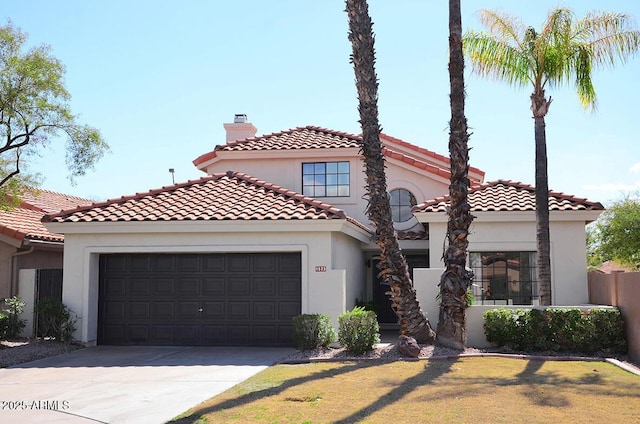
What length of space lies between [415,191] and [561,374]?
11344 millimetres

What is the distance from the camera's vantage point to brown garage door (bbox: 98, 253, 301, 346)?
1566 cm

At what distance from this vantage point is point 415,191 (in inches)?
860

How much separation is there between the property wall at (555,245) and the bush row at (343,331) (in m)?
4.54

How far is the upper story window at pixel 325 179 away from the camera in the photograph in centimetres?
2188

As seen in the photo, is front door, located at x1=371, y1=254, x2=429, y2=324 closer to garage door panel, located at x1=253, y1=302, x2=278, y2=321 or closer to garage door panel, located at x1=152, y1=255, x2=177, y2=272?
garage door panel, located at x1=253, y1=302, x2=278, y2=321

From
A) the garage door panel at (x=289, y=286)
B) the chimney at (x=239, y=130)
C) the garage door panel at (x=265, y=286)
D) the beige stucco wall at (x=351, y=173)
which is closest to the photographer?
the garage door panel at (x=289, y=286)

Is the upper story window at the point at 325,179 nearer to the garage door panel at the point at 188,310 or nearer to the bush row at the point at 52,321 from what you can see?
the garage door panel at the point at 188,310

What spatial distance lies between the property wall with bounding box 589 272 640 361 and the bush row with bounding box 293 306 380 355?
5.16 metres

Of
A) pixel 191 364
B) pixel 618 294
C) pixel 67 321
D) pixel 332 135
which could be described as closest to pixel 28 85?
pixel 67 321

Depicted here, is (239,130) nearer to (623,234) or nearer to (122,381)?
(122,381)

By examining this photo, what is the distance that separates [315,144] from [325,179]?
4.21ft

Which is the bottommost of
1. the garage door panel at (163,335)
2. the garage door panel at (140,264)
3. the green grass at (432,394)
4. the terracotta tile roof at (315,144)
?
the green grass at (432,394)

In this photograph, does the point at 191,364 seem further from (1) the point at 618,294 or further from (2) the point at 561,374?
(1) the point at 618,294

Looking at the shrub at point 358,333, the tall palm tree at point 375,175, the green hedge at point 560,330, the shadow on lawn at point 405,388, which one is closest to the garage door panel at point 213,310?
the shrub at point 358,333
